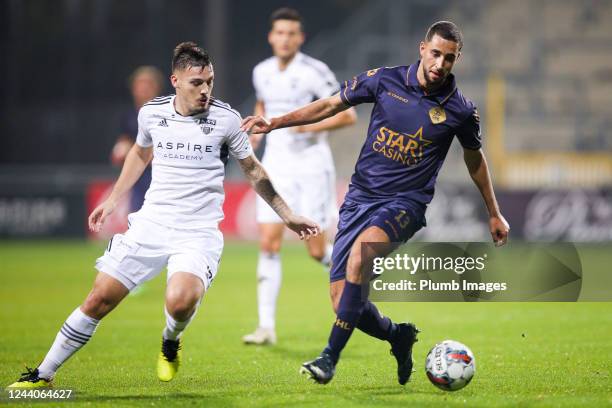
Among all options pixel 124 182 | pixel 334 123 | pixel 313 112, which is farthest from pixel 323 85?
pixel 124 182

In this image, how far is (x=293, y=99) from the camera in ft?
31.4

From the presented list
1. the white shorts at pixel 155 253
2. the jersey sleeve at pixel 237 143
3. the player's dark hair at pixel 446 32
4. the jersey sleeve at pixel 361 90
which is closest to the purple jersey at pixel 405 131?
the jersey sleeve at pixel 361 90

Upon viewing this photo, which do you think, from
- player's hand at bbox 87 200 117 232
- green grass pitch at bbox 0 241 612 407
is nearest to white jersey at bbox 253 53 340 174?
green grass pitch at bbox 0 241 612 407

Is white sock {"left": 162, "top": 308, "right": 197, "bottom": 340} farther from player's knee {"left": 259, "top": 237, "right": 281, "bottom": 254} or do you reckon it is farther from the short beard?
player's knee {"left": 259, "top": 237, "right": 281, "bottom": 254}

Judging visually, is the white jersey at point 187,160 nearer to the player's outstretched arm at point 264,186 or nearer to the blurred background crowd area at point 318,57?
the player's outstretched arm at point 264,186

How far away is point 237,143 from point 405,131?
42.7 inches

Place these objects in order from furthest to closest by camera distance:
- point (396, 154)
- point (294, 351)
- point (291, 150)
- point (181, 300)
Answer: point (291, 150), point (294, 351), point (396, 154), point (181, 300)

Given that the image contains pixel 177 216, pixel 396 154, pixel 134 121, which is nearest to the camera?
pixel 177 216

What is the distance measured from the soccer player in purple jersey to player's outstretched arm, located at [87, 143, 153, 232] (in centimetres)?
81

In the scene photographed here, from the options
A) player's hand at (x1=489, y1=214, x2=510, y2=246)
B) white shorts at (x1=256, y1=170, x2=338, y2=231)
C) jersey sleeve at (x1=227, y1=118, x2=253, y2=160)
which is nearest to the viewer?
jersey sleeve at (x1=227, y1=118, x2=253, y2=160)

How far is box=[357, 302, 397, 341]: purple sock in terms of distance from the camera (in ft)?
21.9

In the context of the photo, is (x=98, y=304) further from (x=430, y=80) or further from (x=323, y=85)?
(x=323, y=85)

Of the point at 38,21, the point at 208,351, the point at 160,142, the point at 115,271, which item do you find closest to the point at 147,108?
the point at 160,142

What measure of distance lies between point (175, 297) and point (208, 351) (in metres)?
2.53
